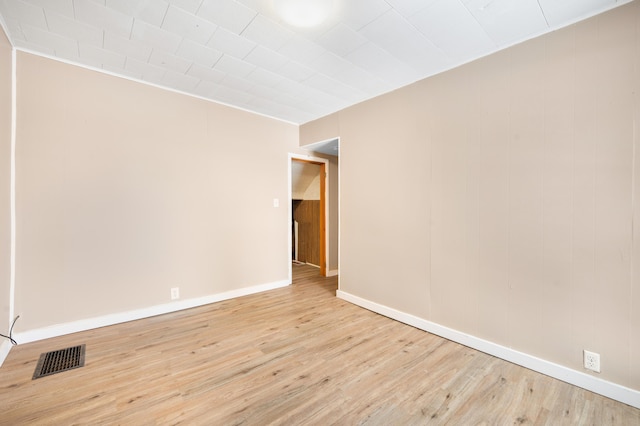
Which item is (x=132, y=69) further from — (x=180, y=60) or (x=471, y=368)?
(x=471, y=368)

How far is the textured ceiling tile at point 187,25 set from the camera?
6.12 feet

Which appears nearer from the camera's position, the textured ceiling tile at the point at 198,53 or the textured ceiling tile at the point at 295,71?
the textured ceiling tile at the point at 198,53

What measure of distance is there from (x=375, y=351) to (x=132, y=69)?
3613 mm

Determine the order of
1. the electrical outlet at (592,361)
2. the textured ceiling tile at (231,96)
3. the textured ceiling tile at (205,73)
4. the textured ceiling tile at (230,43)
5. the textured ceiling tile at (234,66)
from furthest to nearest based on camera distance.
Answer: the textured ceiling tile at (231,96) → the textured ceiling tile at (205,73) → the textured ceiling tile at (234,66) → the textured ceiling tile at (230,43) → the electrical outlet at (592,361)

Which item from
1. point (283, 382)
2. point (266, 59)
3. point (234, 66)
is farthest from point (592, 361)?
point (234, 66)

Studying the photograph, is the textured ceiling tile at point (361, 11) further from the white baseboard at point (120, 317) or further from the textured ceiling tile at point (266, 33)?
the white baseboard at point (120, 317)

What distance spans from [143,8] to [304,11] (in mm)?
1118

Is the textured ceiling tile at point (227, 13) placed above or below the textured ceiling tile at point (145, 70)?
below

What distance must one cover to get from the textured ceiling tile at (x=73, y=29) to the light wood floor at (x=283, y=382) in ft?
8.69

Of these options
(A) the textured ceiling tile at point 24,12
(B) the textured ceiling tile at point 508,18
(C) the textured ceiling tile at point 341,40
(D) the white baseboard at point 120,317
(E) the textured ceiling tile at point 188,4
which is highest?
(A) the textured ceiling tile at point 24,12

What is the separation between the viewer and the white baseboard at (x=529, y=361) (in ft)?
5.59

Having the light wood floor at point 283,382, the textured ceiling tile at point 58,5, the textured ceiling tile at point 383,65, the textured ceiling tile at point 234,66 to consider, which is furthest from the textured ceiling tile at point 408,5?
the light wood floor at point 283,382

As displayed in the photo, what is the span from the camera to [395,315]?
296cm

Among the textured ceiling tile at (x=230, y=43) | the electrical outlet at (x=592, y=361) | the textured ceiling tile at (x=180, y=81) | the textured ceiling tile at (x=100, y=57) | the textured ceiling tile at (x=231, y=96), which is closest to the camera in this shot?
the electrical outlet at (x=592, y=361)
